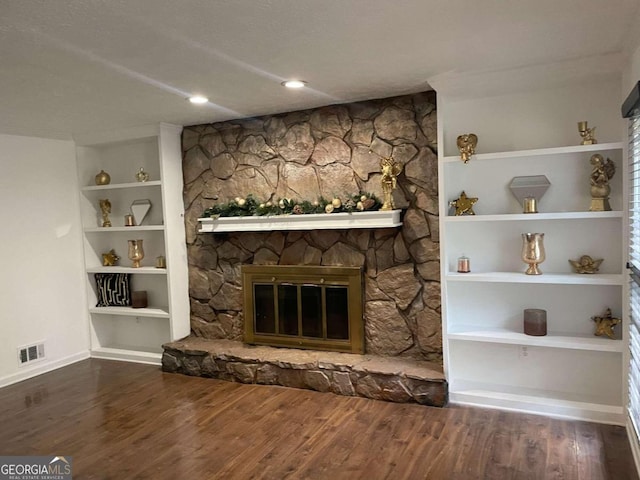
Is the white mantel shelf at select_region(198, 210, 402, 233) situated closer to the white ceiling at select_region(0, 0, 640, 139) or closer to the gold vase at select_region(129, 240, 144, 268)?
the gold vase at select_region(129, 240, 144, 268)

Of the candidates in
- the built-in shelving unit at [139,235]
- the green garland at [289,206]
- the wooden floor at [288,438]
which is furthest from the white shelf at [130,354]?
the green garland at [289,206]

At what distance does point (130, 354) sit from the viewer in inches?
188

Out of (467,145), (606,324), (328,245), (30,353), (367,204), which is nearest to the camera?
(606,324)

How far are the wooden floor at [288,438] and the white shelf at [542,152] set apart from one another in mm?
1735

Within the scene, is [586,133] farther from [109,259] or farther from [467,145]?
[109,259]

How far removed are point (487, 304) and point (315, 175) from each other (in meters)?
1.73

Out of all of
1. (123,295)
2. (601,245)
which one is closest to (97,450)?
(123,295)

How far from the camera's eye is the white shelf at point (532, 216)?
2960 mm

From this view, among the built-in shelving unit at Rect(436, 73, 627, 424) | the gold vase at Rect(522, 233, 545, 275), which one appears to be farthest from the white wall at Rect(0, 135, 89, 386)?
the gold vase at Rect(522, 233, 545, 275)

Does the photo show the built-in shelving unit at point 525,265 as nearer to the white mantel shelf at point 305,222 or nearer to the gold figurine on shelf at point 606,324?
the gold figurine on shelf at point 606,324

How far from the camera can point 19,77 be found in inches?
109

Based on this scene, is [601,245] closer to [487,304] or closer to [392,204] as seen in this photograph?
[487,304]

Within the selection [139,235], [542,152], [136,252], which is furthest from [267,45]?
[139,235]

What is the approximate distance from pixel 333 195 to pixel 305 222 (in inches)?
13.4
